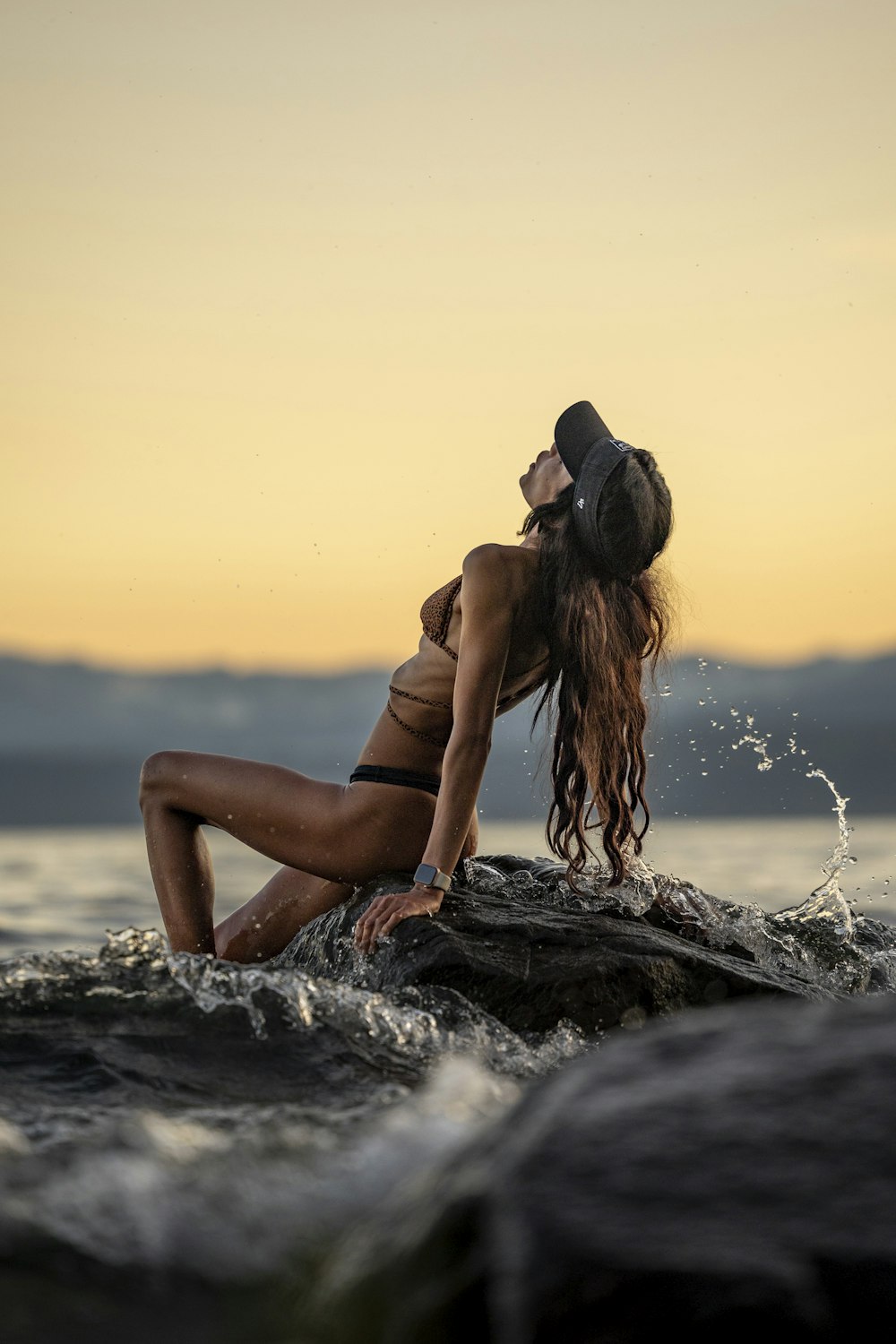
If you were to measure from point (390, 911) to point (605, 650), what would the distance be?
49.6 inches

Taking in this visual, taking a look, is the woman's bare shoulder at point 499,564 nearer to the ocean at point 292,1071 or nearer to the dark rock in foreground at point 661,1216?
the ocean at point 292,1071

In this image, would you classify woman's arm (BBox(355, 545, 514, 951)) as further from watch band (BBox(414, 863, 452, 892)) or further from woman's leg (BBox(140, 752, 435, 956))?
woman's leg (BBox(140, 752, 435, 956))

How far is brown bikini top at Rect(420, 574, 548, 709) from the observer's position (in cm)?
441

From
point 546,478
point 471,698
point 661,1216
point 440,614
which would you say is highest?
point 546,478

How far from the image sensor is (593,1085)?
157 centimetres

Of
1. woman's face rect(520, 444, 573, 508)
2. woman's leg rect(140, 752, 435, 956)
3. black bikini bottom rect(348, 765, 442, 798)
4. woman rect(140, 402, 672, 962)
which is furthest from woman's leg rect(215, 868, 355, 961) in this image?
woman's face rect(520, 444, 573, 508)

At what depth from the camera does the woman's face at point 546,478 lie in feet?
15.3

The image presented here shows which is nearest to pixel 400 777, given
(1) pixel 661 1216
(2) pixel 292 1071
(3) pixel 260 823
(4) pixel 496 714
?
(4) pixel 496 714

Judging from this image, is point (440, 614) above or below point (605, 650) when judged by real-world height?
above

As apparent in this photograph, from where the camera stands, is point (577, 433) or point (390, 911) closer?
point (390, 911)

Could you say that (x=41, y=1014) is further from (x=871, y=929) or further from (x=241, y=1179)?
(x=871, y=929)

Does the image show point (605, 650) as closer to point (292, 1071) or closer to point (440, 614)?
point (440, 614)

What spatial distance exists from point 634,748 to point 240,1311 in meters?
3.21

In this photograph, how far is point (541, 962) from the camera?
11.5 feet
